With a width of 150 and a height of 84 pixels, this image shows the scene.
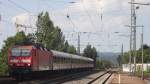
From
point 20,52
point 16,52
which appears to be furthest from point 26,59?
point 16,52

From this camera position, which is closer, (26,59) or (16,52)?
(26,59)

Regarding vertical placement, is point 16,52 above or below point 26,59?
above

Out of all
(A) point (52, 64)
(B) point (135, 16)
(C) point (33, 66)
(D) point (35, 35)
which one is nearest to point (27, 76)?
(C) point (33, 66)

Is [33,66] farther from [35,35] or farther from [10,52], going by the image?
[35,35]

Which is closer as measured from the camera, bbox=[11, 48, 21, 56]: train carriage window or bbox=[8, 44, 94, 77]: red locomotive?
bbox=[8, 44, 94, 77]: red locomotive

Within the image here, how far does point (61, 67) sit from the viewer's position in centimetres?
6225

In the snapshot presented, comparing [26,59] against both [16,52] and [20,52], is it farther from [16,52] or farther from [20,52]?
[16,52]

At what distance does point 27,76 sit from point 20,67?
2588 mm

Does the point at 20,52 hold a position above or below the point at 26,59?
above

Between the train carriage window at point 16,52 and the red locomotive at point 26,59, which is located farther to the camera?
the train carriage window at point 16,52

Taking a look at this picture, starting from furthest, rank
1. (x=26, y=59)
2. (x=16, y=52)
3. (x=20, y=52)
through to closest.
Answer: (x=16, y=52)
(x=20, y=52)
(x=26, y=59)

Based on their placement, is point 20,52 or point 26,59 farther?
point 20,52

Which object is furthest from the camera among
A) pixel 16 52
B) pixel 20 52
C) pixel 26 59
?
pixel 16 52

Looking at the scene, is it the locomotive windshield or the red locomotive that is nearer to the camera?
the red locomotive
